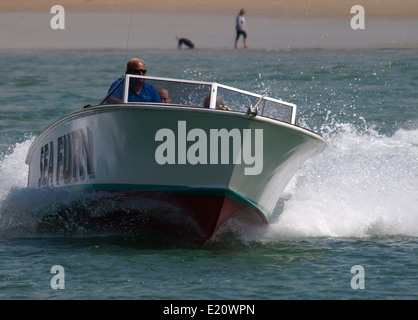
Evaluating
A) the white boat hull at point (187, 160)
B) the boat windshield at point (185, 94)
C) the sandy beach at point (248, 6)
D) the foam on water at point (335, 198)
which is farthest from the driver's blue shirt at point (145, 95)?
the sandy beach at point (248, 6)

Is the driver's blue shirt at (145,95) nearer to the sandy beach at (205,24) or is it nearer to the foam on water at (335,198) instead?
the foam on water at (335,198)

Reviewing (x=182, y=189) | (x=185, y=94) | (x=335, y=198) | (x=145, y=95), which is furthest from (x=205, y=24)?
(x=182, y=189)

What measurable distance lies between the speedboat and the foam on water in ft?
2.07

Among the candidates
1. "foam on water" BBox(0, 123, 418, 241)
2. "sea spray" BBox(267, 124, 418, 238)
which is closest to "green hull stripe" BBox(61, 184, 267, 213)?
"foam on water" BBox(0, 123, 418, 241)

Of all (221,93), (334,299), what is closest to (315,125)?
(221,93)

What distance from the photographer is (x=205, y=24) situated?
43.4m

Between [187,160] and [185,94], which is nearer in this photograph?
[187,160]

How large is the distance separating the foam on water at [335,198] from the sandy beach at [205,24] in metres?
18.8

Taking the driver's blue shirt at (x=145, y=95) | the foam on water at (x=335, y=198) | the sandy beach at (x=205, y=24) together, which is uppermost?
the sandy beach at (x=205, y=24)

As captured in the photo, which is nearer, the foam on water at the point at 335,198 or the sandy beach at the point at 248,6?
the foam on water at the point at 335,198

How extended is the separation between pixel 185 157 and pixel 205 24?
3631 cm

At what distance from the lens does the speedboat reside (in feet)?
25.6

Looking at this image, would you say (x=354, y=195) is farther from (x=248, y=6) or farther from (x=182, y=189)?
(x=248, y=6)

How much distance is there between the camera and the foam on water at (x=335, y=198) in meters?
9.52
